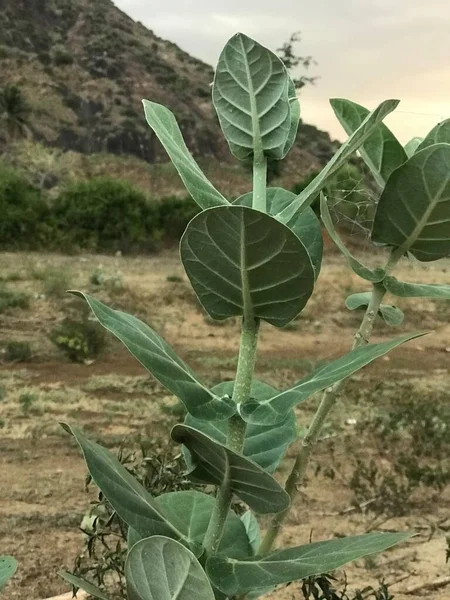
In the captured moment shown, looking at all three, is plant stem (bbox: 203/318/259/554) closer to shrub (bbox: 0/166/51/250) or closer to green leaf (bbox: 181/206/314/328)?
green leaf (bbox: 181/206/314/328)

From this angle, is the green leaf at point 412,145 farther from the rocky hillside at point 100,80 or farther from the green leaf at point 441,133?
the rocky hillside at point 100,80

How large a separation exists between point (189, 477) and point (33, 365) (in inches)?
230

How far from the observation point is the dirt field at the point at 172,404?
2869 mm

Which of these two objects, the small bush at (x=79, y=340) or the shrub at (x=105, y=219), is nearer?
the small bush at (x=79, y=340)

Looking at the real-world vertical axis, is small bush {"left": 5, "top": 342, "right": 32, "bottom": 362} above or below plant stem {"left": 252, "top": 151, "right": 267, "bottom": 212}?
below

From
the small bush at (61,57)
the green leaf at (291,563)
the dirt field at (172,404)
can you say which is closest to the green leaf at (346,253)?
the green leaf at (291,563)

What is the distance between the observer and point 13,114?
21453 millimetres

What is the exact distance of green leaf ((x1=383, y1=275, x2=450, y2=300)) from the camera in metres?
0.60

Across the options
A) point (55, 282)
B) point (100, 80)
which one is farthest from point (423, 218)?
point (100, 80)

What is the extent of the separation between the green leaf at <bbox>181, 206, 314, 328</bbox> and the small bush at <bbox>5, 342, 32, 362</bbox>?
600 cm

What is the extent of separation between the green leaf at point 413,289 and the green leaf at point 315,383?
0.13 metres

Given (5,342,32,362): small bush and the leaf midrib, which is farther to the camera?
(5,342,32,362): small bush

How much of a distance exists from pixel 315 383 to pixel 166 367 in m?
0.10

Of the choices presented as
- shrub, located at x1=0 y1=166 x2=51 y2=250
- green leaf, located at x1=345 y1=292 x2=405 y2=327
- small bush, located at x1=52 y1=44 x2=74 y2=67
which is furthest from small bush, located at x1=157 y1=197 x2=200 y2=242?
green leaf, located at x1=345 y1=292 x2=405 y2=327
